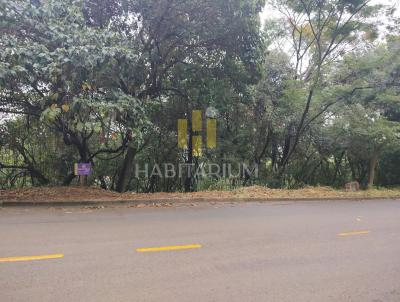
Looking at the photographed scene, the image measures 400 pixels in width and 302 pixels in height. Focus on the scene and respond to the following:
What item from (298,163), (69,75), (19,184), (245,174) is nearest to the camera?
(69,75)

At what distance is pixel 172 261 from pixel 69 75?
5.78 meters

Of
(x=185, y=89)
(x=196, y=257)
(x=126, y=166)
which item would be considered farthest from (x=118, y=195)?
(x=196, y=257)

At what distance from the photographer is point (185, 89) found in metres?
15.0

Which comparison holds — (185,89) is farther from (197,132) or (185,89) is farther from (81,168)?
(81,168)

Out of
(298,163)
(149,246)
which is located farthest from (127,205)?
(298,163)

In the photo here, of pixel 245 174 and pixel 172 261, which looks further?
pixel 245 174

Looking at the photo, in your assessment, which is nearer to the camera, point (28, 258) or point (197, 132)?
point (28, 258)

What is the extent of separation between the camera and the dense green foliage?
940 cm

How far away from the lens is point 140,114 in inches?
417

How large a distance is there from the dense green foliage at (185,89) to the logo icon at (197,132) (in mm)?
340

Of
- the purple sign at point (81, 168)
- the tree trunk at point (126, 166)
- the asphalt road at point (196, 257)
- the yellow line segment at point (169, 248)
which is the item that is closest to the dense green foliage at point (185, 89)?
the tree trunk at point (126, 166)

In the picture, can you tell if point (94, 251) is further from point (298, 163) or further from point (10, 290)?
point (298, 163)

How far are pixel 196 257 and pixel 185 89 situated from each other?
33.1 feet

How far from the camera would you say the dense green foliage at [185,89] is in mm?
9398
